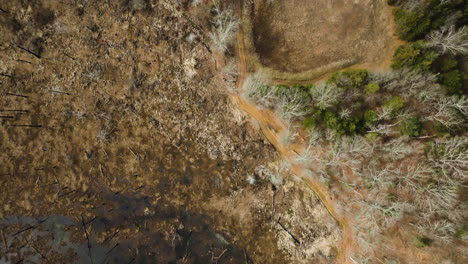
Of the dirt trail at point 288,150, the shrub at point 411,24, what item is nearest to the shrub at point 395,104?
the shrub at point 411,24

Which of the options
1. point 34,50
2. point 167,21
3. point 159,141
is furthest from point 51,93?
point 167,21

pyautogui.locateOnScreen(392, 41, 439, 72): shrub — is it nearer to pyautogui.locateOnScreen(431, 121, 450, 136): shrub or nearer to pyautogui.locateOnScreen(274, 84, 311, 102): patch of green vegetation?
pyautogui.locateOnScreen(431, 121, 450, 136): shrub

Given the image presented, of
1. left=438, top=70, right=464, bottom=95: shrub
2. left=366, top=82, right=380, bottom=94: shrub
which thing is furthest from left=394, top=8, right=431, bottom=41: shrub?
left=366, top=82, right=380, bottom=94: shrub

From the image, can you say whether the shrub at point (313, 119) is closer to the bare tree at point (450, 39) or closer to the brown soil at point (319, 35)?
the brown soil at point (319, 35)

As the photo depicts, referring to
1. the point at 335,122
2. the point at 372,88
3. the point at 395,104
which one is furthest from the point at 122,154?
the point at 395,104

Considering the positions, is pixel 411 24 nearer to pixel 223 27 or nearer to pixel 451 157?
pixel 451 157

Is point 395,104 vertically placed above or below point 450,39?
below

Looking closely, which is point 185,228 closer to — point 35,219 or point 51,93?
point 35,219
